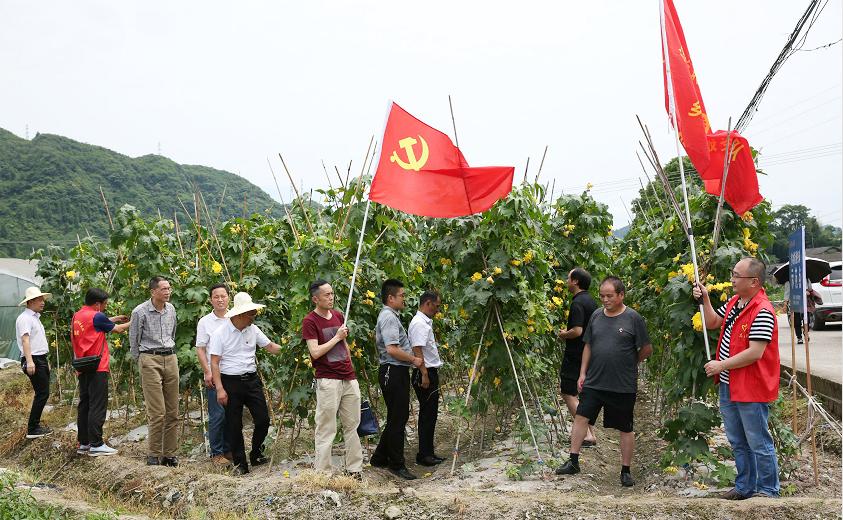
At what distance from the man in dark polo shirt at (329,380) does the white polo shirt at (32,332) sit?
424cm

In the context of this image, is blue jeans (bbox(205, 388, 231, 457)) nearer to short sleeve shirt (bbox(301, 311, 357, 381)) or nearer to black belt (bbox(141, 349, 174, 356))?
black belt (bbox(141, 349, 174, 356))

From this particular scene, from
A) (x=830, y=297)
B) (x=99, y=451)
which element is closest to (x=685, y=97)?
(x=99, y=451)

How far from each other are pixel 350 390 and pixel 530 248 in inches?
81.6

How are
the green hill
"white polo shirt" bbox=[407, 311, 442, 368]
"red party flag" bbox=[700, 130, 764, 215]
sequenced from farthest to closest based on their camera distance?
the green hill < "white polo shirt" bbox=[407, 311, 442, 368] < "red party flag" bbox=[700, 130, 764, 215]

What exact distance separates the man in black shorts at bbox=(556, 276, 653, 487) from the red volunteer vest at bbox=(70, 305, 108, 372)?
463 centimetres

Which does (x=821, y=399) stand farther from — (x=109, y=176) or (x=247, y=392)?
(x=109, y=176)

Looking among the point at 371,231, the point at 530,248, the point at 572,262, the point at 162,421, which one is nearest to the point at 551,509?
the point at 530,248

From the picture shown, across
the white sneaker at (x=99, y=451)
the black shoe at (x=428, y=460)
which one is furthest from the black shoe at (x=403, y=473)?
the white sneaker at (x=99, y=451)

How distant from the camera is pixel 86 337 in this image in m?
6.92

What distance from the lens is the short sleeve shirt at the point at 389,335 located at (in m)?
6.04

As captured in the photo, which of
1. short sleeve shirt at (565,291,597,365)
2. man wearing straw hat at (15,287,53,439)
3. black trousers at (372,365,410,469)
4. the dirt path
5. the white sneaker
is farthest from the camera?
man wearing straw hat at (15,287,53,439)

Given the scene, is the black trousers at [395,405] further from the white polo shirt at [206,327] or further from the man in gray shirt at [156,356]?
the man in gray shirt at [156,356]

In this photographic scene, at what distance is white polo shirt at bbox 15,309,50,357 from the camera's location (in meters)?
8.00

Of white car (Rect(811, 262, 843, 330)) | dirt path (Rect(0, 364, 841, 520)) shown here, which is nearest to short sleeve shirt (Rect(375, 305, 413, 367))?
dirt path (Rect(0, 364, 841, 520))
